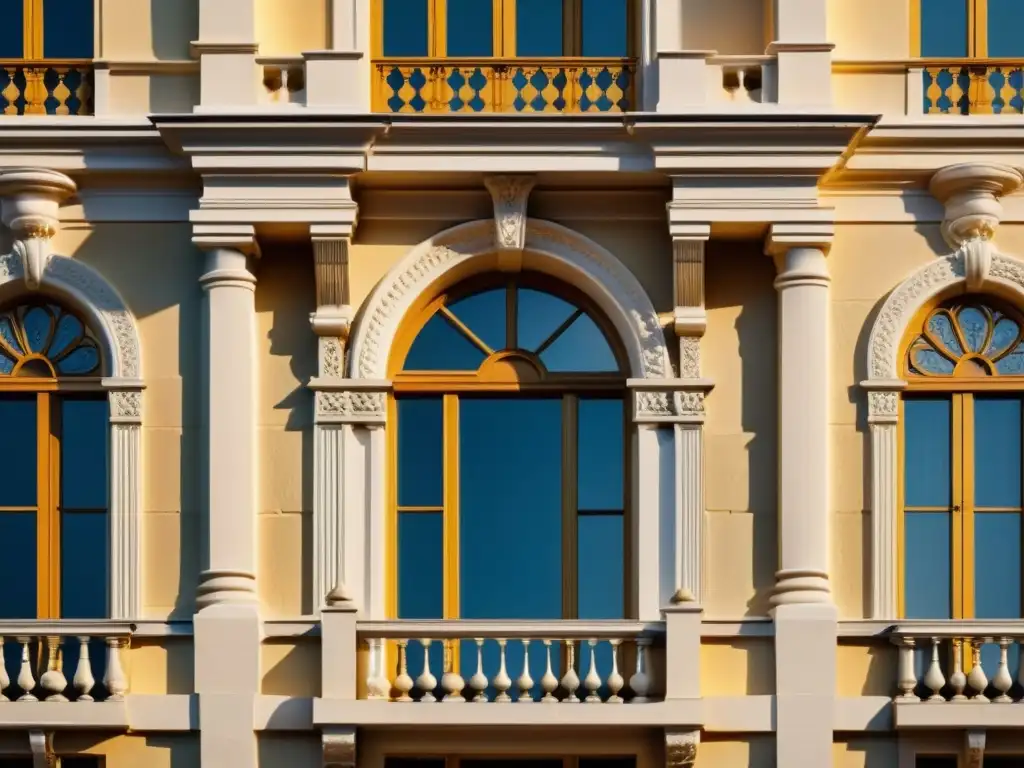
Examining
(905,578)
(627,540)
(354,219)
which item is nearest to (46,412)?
(354,219)

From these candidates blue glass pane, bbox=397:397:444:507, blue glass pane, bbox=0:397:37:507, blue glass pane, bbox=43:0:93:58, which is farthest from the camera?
blue glass pane, bbox=43:0:93:58

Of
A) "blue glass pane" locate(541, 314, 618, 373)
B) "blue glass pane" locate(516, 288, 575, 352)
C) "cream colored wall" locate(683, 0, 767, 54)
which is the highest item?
"cream colored wall" locate(683, 0, 767, 54)

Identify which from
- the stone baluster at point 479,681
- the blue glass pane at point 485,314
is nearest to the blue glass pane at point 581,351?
the blue glass pane at point 485,314

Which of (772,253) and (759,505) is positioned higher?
(772,253)

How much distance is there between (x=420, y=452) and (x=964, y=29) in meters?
6.47

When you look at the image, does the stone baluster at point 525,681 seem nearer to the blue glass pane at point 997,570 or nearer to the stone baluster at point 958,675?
the stone baluster at point 958,675

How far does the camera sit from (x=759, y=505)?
30078 millimetres

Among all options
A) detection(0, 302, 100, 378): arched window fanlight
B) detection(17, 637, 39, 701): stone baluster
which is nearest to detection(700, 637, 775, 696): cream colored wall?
detection(17, 637, 39, 701): stone baluster

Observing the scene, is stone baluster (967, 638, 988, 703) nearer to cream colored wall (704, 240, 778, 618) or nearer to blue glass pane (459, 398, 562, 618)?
cream colored wall (704, 240, 778, 618)

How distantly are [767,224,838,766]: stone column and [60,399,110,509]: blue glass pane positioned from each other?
6208mm

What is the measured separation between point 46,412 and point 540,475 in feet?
15.0

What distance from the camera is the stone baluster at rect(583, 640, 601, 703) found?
29.2 meters

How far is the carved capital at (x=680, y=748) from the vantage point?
29047 millimetres

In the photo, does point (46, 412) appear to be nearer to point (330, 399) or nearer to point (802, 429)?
point (330, 399)
